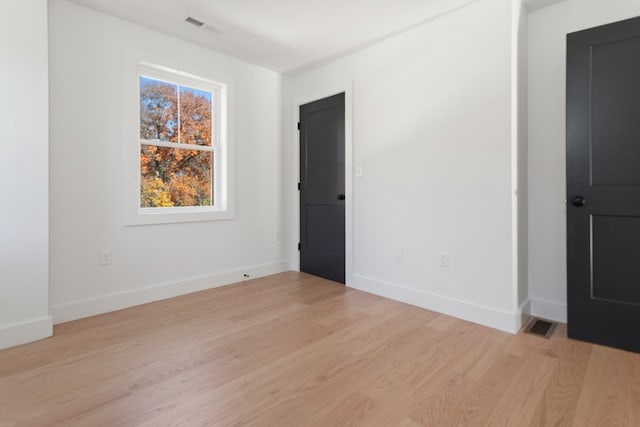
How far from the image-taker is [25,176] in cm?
226

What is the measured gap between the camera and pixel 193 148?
3473 millimetres

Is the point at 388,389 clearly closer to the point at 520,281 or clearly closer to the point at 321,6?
the point at 520,281

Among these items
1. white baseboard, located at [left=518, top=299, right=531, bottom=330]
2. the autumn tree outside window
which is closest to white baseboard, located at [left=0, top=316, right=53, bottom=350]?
the autumn tree outside window

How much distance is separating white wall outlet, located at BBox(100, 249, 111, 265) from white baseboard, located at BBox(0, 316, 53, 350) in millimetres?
582

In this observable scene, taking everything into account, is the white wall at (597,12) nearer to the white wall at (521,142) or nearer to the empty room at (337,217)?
the empty room at (337,217)

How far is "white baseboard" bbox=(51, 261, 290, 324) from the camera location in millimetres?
2654

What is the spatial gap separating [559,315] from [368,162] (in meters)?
2.05

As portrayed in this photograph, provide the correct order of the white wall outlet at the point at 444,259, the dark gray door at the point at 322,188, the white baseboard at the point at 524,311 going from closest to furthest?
the white baseboard at the point at 524,311
the white wall outlet at the point at 444,259
the dark gray door at the point at 322,188

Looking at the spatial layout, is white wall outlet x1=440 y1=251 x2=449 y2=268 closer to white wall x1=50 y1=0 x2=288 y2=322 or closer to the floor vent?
the floor vent

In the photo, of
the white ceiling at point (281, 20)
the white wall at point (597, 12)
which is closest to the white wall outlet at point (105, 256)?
the white ceiling at point (281, 20)

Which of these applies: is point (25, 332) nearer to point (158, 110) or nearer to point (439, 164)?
point (158, 110)

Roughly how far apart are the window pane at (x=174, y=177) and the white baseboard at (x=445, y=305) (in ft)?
6.28

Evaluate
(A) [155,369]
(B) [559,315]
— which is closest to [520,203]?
(B) [559,315]

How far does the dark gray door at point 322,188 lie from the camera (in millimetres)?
3748
